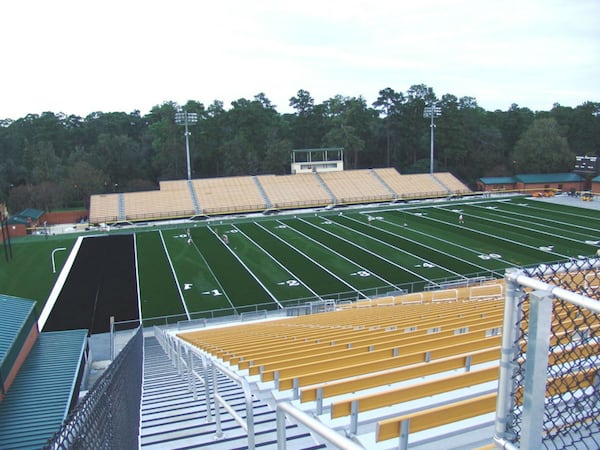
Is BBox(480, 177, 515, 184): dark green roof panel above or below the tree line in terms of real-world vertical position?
below

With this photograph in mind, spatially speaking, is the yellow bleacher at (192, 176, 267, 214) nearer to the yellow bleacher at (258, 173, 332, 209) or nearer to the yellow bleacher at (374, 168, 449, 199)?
the yellow bleacher at (258, 173, 332, 209)

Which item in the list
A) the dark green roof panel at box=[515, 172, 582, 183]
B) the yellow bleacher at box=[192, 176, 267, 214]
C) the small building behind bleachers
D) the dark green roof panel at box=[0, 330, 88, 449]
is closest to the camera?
the dark green roof panel at box=[0, 330, 88, 449]

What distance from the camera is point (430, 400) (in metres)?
3.18

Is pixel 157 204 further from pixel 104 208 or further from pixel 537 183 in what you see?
pixel 537 183

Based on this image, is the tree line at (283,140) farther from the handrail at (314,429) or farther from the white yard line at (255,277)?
the handrail at (314,429)

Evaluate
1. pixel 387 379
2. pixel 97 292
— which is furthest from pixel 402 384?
pixel 97 292

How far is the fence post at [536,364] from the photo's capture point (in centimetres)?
176

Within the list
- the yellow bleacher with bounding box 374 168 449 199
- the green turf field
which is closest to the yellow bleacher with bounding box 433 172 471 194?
the yellow bleacher with bounding box 374 168 449 199

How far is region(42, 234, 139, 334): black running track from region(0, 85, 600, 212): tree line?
19417 mm

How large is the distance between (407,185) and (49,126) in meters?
42.6

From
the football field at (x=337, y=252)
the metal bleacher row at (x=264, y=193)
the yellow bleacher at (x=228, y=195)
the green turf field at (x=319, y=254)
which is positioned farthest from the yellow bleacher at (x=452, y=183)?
the yellow bleacher at (x=228, y=195)

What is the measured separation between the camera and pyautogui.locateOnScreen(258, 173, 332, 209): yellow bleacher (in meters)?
41.2

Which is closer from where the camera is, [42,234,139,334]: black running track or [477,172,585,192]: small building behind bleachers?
[42,234,139,334]: black running track

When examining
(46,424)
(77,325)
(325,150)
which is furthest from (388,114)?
(46,424)
